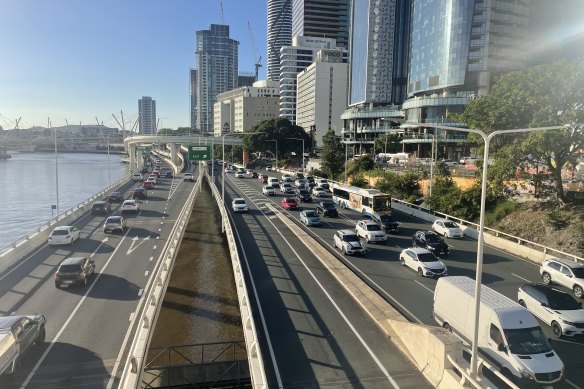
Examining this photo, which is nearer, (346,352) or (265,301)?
(346,352)

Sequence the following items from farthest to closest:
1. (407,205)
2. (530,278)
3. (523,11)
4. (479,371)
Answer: (523,11) < (407,205) < (530,278) < (479,371)

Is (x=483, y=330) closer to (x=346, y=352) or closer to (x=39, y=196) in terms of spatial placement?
(x=346, y=352)

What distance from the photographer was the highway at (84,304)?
14516 millimetres

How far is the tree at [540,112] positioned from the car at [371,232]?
12.2 meters

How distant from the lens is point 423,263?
81.2 feet

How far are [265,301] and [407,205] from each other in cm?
3312

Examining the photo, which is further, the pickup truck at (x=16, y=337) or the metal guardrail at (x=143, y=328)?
the pickup truck at (x=16, y=337)

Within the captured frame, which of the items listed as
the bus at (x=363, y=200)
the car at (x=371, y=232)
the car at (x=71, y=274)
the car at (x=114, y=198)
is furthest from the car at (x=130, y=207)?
the car at (x=371, y=232)

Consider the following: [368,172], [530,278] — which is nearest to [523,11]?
[368,172]

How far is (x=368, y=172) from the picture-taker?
225 feet

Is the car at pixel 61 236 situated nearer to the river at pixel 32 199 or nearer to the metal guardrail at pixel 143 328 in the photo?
the metal guardrail at pixel 143 328

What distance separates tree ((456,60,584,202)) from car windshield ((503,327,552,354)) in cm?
2246

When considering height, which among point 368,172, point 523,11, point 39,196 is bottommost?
point 39,196

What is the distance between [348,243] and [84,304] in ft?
54.1
